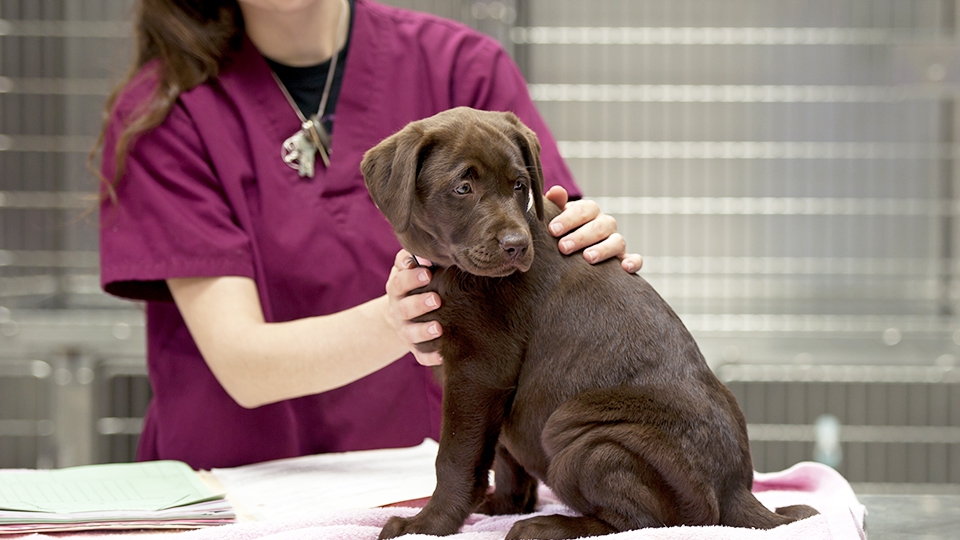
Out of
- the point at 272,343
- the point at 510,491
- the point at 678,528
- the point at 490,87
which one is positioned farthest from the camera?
the point at 490,87

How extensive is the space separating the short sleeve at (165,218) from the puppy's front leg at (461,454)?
60 cm

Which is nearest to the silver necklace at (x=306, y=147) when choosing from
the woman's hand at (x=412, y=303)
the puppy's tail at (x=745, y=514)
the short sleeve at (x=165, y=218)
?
the short sleeve at (x=165, y=218)

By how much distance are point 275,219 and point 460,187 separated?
0.62 m

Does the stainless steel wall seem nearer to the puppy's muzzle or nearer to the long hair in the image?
the long hair

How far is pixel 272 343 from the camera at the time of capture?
1494 millimetres

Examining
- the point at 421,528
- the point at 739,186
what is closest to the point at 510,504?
the point at 421,528

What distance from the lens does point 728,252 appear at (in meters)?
2.89

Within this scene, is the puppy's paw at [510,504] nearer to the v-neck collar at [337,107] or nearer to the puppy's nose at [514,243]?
the puppy's nose at [514,243]

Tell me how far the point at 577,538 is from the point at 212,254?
2.58 feet

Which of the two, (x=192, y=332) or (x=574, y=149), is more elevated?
(x=574, y=149)

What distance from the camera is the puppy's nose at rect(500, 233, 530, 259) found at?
1029 mm

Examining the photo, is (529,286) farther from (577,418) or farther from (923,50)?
(923,50)

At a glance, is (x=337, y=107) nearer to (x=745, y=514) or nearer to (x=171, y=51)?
(x=171, y=51)

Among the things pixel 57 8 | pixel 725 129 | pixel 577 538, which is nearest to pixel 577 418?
pixel 577 538
